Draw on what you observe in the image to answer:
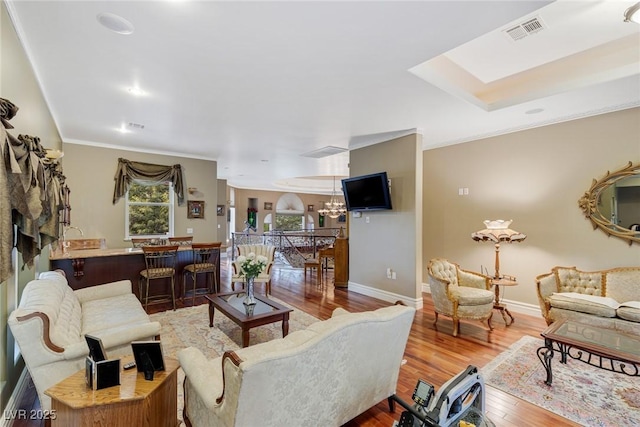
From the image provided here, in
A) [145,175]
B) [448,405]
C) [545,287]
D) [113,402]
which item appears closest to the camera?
[448,405]

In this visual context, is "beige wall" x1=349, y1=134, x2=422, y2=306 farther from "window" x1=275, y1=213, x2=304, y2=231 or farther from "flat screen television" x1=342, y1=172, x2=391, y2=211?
"window" x1=275, y1=213, x2=304, y2=231

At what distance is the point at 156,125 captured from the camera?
445cm

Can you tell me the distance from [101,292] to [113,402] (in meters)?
2.52

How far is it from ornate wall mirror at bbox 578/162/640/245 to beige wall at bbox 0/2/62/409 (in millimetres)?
6090

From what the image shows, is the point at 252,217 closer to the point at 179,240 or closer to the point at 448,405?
the point at 179,240

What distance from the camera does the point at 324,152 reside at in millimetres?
6156

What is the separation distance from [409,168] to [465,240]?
5.52 ft

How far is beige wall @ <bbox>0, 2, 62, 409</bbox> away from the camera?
1.95 metres

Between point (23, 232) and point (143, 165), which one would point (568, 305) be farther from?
point (143, 165)

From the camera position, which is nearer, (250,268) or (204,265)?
(250,268)

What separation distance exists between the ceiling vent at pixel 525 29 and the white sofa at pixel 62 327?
3.87 meters

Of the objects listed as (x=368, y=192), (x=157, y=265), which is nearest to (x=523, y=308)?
(x=368, y=192)

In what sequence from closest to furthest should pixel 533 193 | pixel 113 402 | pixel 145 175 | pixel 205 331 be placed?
1. pixel 113 402
2. pixel 205 331
3. pixel 533 193
4. pixel 145 175

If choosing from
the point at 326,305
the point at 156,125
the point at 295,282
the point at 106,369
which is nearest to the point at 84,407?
the point at 106,369
